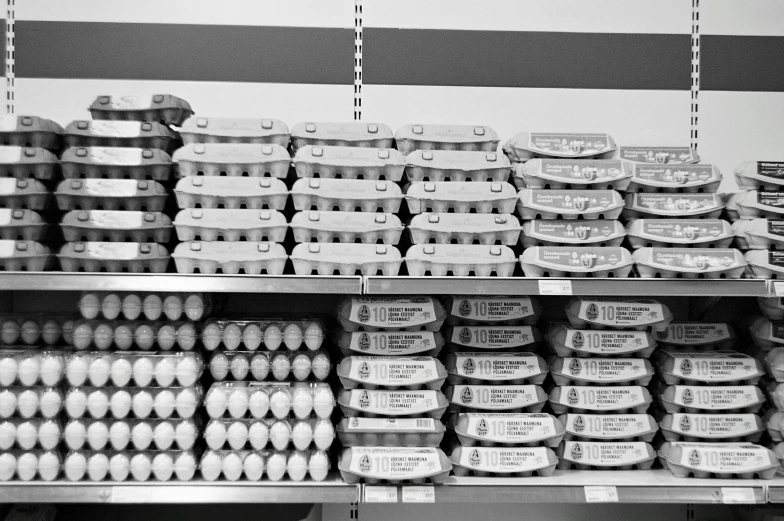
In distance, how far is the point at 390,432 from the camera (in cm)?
209

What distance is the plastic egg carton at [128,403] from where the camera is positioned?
2.00 m

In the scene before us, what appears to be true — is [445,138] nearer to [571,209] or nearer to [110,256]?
[571,209]

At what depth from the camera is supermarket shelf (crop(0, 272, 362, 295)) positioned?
1.93 m

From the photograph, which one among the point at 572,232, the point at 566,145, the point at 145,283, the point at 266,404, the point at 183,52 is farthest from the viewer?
the point at 183,52

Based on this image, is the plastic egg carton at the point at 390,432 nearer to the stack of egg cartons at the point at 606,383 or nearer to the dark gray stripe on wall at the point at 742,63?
the stack of egg cartons at the point at 606,383

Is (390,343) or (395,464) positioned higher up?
(390,343)

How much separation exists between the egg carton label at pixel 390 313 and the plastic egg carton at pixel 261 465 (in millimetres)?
477

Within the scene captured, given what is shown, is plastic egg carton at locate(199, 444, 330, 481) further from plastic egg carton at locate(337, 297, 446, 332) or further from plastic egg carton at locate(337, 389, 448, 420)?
plastic egg carton at locate(337, 297, 446, 332)

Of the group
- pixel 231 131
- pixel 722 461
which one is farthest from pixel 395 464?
pixel 231 131

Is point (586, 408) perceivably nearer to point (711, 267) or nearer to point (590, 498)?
point (590, 498)

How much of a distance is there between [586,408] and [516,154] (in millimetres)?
972

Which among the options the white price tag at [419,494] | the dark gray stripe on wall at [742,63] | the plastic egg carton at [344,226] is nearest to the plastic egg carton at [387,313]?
the plastic egg carton at [344,226]

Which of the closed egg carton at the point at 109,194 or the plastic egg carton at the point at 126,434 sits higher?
the closed egg carton at the point at 109,194

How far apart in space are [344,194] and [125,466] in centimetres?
115
